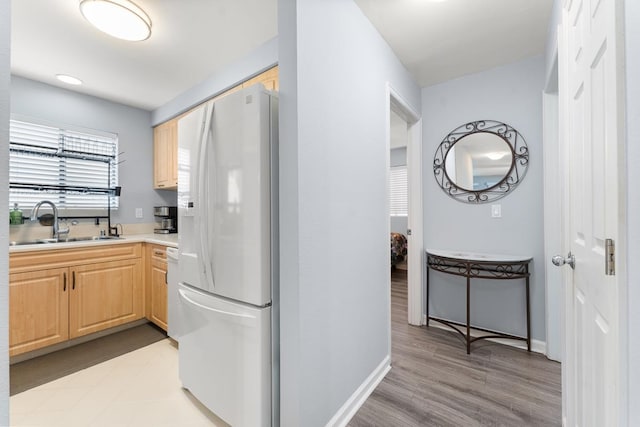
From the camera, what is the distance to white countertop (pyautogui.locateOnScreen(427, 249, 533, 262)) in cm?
224

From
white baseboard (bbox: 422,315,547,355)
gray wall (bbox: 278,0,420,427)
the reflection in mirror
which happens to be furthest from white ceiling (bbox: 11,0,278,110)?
white baseboard (bbox: 422,315,547,355)

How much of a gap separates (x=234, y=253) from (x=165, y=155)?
254 centimetres

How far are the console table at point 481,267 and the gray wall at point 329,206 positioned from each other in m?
0.78

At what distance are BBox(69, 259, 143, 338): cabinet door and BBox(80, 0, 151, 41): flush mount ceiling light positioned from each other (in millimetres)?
1972

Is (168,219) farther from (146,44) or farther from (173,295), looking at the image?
(146,44)

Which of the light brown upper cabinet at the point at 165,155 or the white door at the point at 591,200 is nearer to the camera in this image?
the white door at the point at 591,200

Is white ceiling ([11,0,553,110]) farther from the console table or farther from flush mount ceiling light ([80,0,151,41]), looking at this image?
the console table

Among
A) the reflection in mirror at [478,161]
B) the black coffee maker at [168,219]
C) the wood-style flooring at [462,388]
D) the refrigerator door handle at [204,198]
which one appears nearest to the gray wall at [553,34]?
the reflection in mirror at [478,161]

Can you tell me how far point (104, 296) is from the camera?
2613mm

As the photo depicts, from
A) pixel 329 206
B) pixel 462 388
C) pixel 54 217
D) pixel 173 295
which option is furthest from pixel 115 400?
pixel 462 388

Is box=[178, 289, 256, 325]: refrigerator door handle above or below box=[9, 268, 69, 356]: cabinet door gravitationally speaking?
above

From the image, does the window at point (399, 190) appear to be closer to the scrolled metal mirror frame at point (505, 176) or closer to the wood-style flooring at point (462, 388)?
the scrolled metal mirror frame at point (505, 176)

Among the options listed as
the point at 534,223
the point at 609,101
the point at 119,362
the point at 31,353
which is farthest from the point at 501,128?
the point at 31,353

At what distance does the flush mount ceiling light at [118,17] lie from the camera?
1613 millimetres
